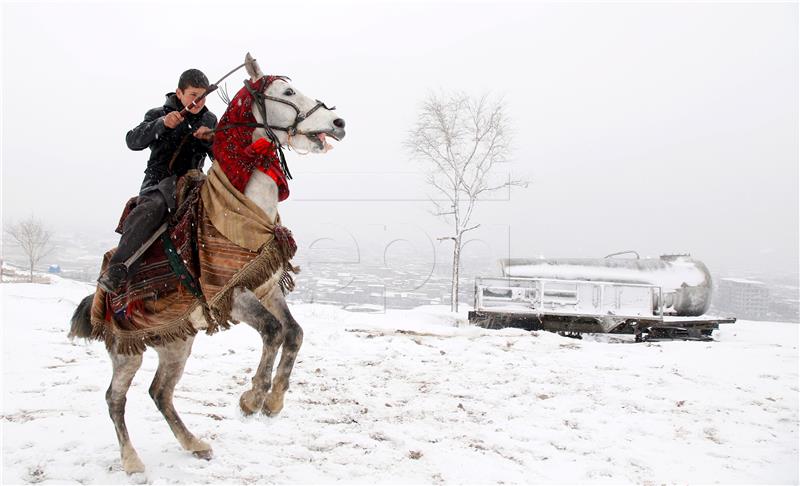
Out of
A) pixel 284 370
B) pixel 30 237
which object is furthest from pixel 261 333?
pixel 30 237

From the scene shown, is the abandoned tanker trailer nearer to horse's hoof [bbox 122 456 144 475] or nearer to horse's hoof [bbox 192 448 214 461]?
horse's hoof [bbox 192 448 214 461]

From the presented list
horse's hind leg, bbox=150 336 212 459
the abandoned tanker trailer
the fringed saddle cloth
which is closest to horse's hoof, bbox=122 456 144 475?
horse's hind leg, bbox=150 336 212 459

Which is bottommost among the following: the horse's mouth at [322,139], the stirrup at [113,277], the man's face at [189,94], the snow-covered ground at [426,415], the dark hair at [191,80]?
the snow-covered ground at [426,415]

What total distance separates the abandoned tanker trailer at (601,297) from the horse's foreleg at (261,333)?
1132 centimetres

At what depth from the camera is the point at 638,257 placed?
52.5ft

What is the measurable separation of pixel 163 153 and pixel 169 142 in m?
0.12

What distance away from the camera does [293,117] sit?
370cm

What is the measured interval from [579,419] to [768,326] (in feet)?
48.1

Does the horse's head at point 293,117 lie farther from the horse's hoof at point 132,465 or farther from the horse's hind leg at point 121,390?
the horse's hoof at point 132,465

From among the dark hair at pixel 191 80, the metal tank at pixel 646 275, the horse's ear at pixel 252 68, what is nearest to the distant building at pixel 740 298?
the metal tank at pixel 646 275

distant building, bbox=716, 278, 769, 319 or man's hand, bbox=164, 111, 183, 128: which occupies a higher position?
man's hand, bbox=164, 111, 183, 128

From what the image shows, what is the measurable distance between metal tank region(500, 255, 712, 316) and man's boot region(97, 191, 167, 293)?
12583mm

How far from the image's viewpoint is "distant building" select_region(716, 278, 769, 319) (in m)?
23.2

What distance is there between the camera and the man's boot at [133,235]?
148 inches
